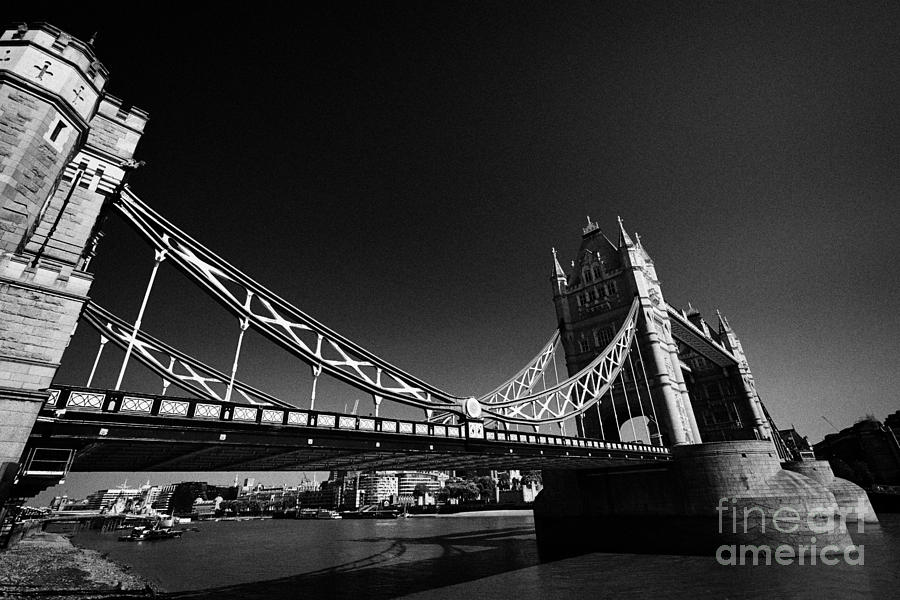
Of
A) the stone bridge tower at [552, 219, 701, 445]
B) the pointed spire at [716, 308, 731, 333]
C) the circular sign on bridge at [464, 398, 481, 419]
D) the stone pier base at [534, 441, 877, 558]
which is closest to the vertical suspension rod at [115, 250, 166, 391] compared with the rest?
the circular sign on bridge at [464, 398, 481, 419]

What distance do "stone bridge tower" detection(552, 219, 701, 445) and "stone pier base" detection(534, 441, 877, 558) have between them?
7189mm

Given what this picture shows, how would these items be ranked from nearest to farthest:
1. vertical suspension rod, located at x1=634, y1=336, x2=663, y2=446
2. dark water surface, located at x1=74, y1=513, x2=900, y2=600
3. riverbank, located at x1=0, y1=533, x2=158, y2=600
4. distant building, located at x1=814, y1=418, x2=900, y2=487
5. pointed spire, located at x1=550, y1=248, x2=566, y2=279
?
1. dark water surface, located at x1=74, y1=513, x2=900, y2=600
2. riverbank, located at x1=0, y1=533, x2=158, y2=600
3. vertical suspension rod, located at x1=634, y1=336, x2=663, y2=446
4. pointed spire, located at x1=550, y1=248, x2=566, y2=279
5. distant building, located at x1=814, y1=418, x2=900, y2=487

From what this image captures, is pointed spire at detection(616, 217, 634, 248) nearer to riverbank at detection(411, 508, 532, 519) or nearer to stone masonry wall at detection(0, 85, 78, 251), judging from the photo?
stone masonry wall at detection(0, 85, 78, 251)

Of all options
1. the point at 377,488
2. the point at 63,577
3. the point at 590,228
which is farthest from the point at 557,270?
the point at 377,488

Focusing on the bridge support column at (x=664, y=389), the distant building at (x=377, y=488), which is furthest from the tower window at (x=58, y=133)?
the distant building at (x=377, y=488)

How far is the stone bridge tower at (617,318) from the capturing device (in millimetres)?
38000

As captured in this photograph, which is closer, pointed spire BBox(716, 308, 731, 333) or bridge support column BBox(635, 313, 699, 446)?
bridge support column BBox(635, 313, 699, 446)

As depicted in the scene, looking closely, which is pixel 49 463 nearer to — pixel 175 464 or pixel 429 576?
pixel 175 464

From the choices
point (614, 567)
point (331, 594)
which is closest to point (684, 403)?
point (614, 567)

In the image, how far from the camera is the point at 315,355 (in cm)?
1577

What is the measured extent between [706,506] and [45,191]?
3462cm

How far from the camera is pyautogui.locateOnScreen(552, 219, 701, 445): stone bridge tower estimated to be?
38.0m

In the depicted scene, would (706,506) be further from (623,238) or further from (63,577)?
(63,577)

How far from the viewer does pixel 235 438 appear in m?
12.3
